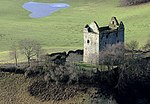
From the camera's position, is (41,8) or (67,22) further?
(41,8)

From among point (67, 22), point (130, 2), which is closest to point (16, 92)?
point (67, 22)

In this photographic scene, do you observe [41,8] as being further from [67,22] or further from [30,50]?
[30,50]

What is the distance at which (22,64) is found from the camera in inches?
2395

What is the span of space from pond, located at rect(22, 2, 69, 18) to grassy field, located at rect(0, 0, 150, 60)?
1874 mm

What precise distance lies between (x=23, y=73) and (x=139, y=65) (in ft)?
50.2

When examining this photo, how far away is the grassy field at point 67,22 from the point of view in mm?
84275

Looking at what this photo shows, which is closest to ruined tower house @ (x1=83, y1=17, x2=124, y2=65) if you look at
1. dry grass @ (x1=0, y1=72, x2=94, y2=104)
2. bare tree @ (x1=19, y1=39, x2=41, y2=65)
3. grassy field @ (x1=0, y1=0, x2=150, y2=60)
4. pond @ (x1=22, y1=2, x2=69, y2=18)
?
bare tree @ (x1=19, y1=39, x2=41, y2=65)

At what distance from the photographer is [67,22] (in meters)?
102

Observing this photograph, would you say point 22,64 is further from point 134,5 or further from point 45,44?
point 134,5

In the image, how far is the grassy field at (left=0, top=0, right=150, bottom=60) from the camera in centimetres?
8428

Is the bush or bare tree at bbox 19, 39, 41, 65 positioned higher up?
the bush

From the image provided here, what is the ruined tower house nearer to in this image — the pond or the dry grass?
the dry grass

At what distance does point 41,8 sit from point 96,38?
62125mm

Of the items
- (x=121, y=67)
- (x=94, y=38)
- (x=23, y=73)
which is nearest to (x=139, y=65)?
(x=121, y=67)
